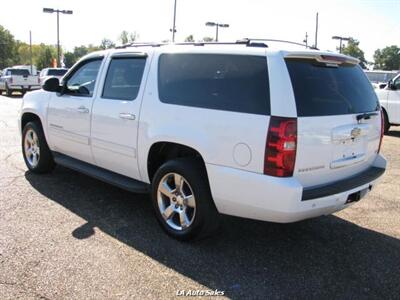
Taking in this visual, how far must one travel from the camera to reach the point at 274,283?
357 centimetres

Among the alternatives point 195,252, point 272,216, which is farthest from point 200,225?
point 272,216

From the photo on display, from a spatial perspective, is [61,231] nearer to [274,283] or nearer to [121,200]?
[121,200]

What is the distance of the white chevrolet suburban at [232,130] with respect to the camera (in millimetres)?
3559

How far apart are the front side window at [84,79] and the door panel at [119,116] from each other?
0.32 metres

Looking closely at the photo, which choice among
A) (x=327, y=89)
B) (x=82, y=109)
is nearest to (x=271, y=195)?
(x=327, y=89)

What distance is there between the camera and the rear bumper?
138 inches

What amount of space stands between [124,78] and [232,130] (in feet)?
5.86

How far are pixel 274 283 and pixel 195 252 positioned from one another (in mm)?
842

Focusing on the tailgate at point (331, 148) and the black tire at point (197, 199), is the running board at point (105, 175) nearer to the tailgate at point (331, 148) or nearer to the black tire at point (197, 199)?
the black tire at point (197, 199)

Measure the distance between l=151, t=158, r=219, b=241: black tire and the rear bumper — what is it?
127 millimetres

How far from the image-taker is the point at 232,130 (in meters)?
3.71

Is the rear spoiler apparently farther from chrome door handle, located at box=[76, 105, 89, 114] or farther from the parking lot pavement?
chrome door handle, located at box=[76, 105, 89, 114]

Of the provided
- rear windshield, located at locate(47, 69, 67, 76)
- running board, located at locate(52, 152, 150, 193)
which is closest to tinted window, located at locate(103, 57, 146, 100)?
running board, located at locate(52, 152, 150, 193)

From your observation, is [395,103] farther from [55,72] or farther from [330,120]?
[55,72]
